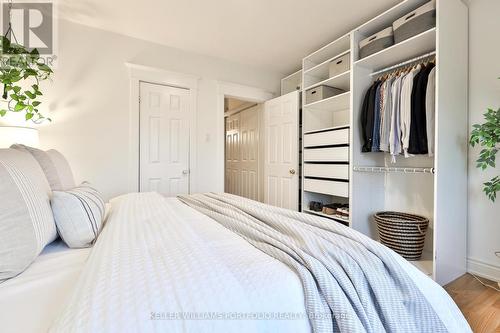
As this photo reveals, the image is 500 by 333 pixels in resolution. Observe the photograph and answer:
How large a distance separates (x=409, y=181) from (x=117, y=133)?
3.19m

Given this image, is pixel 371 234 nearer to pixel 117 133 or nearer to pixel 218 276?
pixel 218 276

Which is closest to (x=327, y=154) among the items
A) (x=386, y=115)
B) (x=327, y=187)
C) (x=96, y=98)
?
(x=327, y=187)

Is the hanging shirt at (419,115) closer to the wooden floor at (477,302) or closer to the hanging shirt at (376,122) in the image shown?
the hanging shirt at (376,122)

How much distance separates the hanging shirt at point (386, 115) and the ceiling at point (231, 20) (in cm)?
77

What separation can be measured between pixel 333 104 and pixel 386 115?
2.64 ft

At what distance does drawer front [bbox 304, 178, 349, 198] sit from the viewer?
2504mm

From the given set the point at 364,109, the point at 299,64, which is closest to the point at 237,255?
the point at 364,109

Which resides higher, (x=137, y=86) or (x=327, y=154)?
(x=137, y=86)

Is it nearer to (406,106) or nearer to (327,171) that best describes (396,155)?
(406,106)

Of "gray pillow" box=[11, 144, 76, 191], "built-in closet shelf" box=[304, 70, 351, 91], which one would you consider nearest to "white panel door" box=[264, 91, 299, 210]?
"built-in closet shelf" box=[304, 70, 351, 91]

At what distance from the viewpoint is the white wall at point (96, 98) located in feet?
8.11

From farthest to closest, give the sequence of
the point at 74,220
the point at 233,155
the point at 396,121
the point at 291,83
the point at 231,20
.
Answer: the point at 233,155
the point at 291,83
the point at 231,20
the point at 396,121
the point at 74,220

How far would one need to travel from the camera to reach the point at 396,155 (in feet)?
7.55

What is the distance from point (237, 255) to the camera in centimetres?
83
